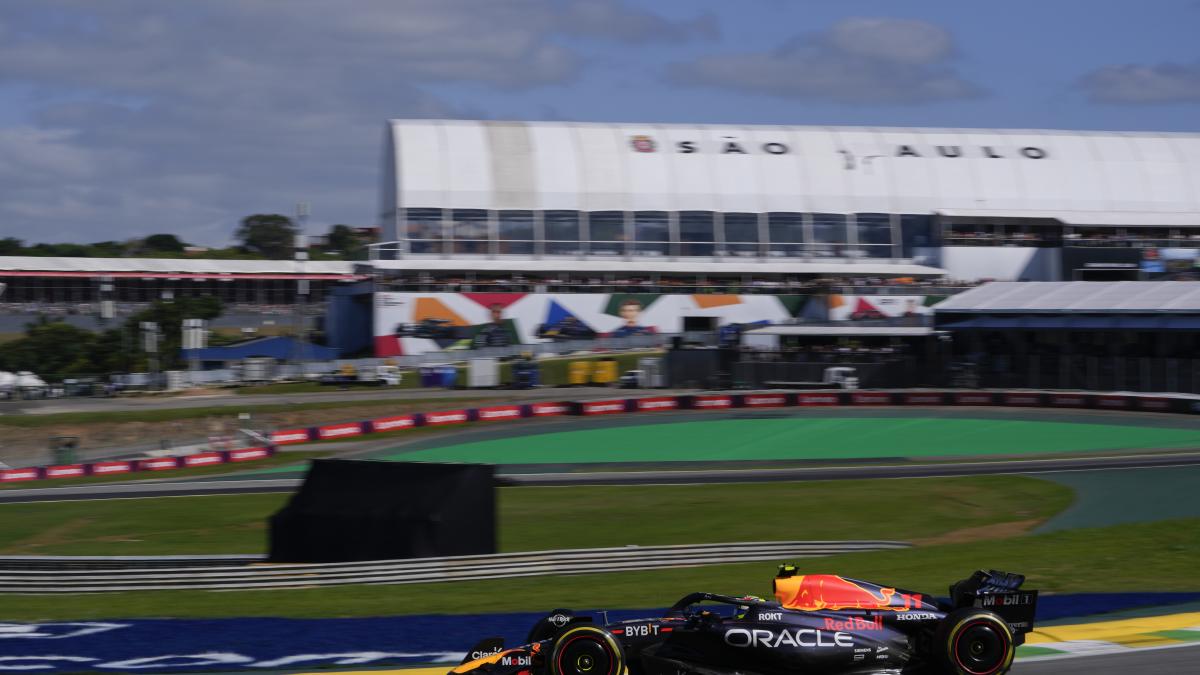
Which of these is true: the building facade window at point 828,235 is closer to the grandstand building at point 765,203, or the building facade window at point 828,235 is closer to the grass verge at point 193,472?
the grandstand building at point 765,203

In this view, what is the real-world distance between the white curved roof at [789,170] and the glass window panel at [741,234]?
0.70m

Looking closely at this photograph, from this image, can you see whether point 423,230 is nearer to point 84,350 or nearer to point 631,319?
point 631,319

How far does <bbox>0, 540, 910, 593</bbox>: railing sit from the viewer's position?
18.0 metres

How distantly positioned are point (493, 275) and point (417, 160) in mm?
8749

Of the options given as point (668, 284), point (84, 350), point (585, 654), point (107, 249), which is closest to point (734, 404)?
point (668, 284)

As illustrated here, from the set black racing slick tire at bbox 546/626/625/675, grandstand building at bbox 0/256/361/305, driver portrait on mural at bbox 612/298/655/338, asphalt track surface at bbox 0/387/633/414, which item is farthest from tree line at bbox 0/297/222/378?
black racing slick tire at bbox 546/626/625/675

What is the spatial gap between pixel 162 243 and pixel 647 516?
143738 millimetres

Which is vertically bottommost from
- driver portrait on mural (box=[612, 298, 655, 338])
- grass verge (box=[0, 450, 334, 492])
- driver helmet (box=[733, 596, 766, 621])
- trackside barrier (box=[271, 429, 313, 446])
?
grass verge (box=[0, 450, 334, 492])

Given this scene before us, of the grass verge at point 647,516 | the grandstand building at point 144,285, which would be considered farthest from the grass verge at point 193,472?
the grandstand building at point 144,285

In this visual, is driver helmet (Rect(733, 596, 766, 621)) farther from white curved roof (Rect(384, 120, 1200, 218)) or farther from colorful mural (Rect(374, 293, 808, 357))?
white curved roof (Rect(384, 120, 1200, 218))

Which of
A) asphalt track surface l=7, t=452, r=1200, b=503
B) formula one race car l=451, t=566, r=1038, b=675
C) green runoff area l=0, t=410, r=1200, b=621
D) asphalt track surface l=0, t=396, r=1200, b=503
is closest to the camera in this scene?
formula one race car l=451, t=566, r=1038, b=675

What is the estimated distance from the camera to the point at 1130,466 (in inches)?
1309

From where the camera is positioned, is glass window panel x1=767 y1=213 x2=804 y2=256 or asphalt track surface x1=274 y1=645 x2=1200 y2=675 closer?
asphalt track surface x1=274 y1=645 x2=1200 y2=675

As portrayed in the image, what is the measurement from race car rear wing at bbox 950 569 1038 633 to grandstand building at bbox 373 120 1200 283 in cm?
6118
